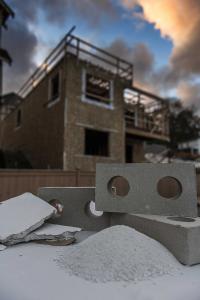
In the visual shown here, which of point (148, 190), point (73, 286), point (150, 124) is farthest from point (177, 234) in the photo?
point (150, 124)

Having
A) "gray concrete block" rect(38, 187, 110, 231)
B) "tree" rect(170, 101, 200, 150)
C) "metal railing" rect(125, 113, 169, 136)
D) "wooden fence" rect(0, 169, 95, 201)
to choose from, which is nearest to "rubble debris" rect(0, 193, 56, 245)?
"gray concrete block" rect(38, 187, 110, 231)

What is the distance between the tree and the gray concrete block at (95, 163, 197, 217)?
89.8ft

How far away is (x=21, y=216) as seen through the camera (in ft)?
15.8

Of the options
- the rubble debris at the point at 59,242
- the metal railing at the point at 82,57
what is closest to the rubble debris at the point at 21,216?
the rubble debris at the point at 59,242

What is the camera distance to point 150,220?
4.07 metres

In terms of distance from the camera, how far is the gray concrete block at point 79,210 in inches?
216

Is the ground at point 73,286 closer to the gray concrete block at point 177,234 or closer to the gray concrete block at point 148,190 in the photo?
the gray concrete block at point 177,234

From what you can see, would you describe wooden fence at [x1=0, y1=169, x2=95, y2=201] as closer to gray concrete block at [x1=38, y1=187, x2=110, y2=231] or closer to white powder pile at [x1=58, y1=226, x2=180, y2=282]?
gray concrete block at [x1=38, y1=187, x2=110, y2=231]

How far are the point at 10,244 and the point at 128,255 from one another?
2.22 meters

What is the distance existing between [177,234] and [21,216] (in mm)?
2926

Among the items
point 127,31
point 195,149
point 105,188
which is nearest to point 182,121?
point 195,149

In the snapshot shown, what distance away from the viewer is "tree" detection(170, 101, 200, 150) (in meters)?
31.1

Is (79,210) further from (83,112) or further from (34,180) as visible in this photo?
(83,112)

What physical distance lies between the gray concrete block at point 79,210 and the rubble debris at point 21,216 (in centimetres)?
55
